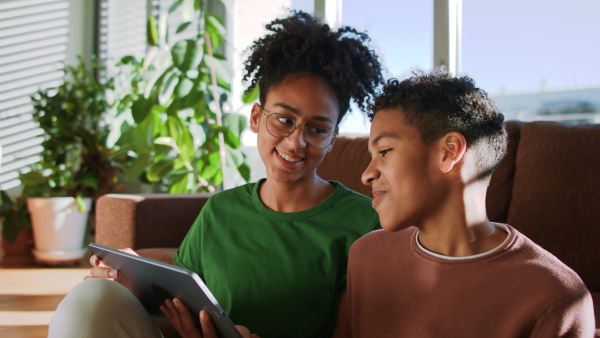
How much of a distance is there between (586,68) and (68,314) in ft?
6.80

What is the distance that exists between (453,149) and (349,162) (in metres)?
1.11

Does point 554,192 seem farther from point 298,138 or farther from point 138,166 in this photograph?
point 138,166

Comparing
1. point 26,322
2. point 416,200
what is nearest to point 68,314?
point 416,200

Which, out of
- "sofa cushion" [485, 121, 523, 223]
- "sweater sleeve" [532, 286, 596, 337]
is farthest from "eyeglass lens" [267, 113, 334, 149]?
"sofa cushion" [485, 121, 523, 223]

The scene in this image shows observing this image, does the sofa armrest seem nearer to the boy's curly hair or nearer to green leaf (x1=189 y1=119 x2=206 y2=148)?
green leaf (x1=189 y1=119 x2=206 y2=148)

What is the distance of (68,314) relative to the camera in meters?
1.03

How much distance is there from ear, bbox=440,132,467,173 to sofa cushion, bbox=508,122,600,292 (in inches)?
30.0

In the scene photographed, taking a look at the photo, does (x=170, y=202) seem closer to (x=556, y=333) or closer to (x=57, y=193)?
(x=556, y=333)

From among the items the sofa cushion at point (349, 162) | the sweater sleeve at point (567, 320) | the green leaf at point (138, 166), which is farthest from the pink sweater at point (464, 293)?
the green leaf at point (138, 166)

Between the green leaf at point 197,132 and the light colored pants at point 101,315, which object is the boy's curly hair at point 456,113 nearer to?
the light colored pants at point 101,315

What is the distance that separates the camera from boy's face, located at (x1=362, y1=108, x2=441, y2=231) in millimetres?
1010

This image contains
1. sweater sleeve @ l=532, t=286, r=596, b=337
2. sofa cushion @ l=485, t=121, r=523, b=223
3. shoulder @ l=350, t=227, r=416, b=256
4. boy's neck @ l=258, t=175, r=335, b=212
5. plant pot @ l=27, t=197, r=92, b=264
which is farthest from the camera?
plant pot @ l=27, t=197, r=92, b=264

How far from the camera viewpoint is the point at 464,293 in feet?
3.16

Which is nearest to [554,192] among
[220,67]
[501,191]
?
[501,191]
